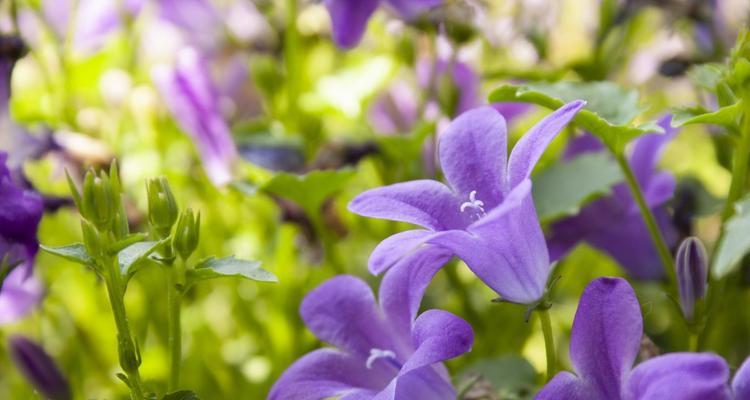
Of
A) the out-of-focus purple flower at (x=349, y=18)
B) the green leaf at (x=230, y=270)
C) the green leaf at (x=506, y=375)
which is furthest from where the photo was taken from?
the out-of-focus purple flower at (x=349, y=18)

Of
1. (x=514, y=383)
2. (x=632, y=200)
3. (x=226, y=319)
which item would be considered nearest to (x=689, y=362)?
(x=514, y=383)

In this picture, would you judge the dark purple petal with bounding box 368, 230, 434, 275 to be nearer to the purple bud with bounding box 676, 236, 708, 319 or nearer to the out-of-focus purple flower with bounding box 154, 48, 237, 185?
the purple bud with bounding box 676, 236, 708, 319

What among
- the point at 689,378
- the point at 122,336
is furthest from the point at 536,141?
the point at 122,336

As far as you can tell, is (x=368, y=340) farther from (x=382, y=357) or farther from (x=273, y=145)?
(x=273, y=145)

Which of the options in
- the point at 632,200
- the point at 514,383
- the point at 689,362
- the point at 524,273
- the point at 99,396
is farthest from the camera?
the point at 99,396

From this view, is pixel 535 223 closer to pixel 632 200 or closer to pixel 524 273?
pixel 524 273

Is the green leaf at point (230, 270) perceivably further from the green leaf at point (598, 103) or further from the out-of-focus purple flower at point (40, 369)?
the out-of-focus purple flower at point (40, 369)

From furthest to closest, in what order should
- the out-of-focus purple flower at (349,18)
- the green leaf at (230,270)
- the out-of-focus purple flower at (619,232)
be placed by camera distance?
the out-of-focus purple flower at (349,18), the out-of-focus purple flower at (619,232), the green leaf at (230,270)

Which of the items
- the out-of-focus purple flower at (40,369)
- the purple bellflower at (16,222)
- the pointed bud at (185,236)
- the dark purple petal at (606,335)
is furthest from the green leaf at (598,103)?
the out-of-focus purple flower at (40,369)
